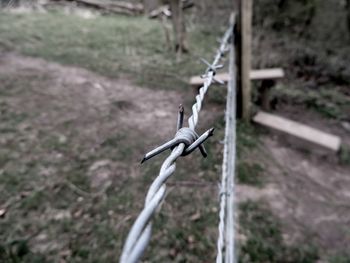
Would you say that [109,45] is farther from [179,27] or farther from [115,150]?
[115,150]

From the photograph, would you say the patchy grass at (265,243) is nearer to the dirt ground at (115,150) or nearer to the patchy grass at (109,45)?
the dirt ground at (115,150)

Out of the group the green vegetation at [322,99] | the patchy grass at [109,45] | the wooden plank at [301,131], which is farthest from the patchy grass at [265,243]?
the patchy grass at [109,45]

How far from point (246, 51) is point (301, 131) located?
1001 millimetres

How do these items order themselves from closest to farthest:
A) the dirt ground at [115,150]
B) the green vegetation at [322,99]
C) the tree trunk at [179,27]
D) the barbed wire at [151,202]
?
the barbed wire at [151,202]
the dirt ground at [115,150]
the green vegetation at [322,99]
the tree trunk at [179,27]

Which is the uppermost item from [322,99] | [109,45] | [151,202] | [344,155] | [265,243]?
[109,45]

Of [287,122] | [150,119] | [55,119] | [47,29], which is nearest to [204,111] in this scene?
[150,119]

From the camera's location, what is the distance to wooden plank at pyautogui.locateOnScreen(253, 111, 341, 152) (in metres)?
3.28

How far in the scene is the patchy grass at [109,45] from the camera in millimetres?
4777

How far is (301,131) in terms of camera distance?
340cm

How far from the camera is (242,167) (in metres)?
2.87

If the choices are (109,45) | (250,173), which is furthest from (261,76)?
(109,45)

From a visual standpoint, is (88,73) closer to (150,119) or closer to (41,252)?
(150,119)

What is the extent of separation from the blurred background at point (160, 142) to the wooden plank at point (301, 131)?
0.07 m

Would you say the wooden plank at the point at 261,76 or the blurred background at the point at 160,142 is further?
the wooden plank at the point at 261,76
